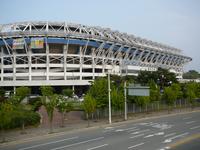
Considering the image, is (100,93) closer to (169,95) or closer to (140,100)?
(140,100)

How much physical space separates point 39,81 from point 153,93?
42.2 meters

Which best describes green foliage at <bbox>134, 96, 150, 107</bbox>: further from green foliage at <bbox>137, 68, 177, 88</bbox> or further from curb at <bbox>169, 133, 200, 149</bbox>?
green foliage at <bbox>137, 68, 177, 88</bbox>

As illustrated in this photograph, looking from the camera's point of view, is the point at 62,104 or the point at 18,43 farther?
the point at 18,43

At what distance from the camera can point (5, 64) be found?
9238 cm

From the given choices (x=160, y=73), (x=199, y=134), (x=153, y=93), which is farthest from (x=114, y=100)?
(x=160, y=73)

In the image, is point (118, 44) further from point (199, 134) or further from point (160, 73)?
point (199, 134)

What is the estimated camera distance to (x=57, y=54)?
3282 inches

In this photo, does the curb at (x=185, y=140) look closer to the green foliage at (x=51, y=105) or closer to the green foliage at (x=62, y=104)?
the green foliage at (x=51, y=105)

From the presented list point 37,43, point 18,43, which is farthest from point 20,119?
point 18,43

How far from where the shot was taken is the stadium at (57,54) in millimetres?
81125

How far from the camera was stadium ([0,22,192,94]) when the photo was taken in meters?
81.1

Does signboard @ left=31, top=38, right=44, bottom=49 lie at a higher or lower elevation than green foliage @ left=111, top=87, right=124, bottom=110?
higher

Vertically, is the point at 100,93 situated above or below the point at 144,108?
above

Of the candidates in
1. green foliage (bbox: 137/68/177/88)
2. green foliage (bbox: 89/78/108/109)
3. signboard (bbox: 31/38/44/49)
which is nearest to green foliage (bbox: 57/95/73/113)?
green foliage (bbox: 89/78/108/109)
